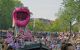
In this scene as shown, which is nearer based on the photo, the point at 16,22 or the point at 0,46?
the point at 0,46

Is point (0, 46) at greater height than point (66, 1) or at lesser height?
lesser

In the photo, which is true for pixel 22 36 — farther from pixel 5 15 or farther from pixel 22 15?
pixel 5 15

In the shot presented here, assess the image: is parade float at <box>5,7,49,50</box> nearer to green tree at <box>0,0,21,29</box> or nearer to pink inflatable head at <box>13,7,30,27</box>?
pink inflatable head at <box>13,7,30,27</box>

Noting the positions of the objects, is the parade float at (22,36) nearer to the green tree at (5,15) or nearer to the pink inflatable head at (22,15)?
the pink inflatable head at (22,15)

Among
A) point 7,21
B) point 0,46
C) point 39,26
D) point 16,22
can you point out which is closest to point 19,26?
point 16,22

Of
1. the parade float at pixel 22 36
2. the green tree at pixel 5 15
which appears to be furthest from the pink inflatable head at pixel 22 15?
the green tree at pixel 5 15

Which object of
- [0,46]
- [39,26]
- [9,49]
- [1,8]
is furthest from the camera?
[39,26]

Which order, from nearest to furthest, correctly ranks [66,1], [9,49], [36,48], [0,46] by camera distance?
[36,48]
[9,49]
[0,46]
[66,1]

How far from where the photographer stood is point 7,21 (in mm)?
84938

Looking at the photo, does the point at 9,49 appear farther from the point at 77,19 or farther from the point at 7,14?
the point at 7,14

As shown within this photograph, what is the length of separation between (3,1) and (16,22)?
55692 mm

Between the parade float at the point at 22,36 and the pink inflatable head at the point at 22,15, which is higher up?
the pink inflatable head at the point at 22,15

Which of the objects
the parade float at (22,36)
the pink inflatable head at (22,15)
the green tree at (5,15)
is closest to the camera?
the parade float at (22,36)

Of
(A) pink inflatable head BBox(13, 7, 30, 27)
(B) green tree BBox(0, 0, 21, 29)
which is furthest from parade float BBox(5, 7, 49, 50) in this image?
(B) green tree BBox(0, 0, 21, 29)
